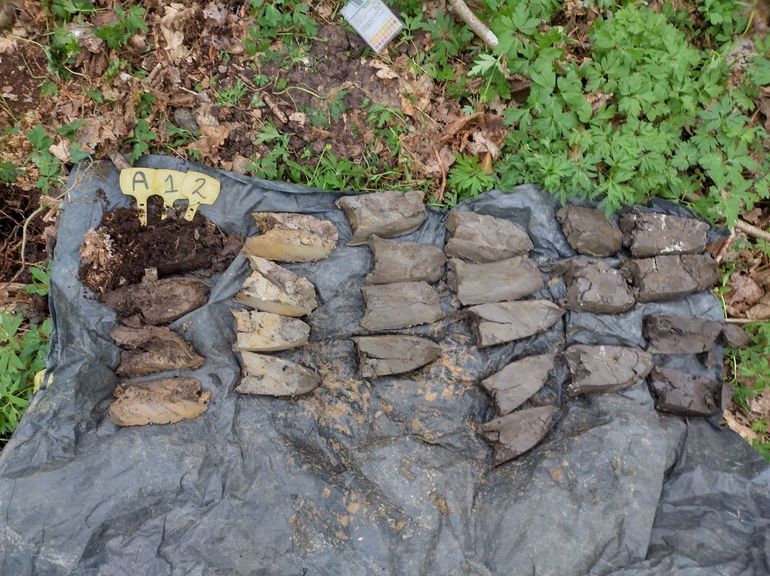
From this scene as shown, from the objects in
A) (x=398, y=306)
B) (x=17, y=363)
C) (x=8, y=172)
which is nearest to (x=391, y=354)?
(x=398, y=306)

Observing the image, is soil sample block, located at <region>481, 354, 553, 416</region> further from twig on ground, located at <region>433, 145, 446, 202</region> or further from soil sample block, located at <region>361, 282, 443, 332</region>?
twig on ground, located at <region>433, 145, 446, 202</region>

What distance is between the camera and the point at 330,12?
3.70 meters

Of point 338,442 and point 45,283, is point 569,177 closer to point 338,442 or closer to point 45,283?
point 338,442

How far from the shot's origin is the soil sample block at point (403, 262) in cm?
331

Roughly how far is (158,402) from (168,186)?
1.25 meters

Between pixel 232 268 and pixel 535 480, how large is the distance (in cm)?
203

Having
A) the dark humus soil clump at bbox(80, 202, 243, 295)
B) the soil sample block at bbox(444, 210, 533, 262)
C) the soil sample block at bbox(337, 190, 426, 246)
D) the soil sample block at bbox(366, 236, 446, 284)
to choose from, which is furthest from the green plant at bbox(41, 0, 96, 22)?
the soil sample block at bbox(444, 210, 533, 262)

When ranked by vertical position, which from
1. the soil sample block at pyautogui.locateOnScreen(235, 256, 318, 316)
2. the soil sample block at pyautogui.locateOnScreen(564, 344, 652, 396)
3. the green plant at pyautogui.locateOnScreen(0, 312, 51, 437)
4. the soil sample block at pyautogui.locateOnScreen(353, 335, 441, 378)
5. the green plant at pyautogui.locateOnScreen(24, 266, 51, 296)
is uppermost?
the soil sample block at pyautogui.locateOnScreen(564, 344, 652, 396)

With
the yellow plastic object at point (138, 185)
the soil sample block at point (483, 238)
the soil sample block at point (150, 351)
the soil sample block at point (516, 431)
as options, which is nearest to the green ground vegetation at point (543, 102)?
the yellow plastic object at point (138, 185)

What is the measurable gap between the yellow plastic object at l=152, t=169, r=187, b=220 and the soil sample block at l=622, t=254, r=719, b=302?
275 centimetres

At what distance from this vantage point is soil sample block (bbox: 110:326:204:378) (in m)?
3.02

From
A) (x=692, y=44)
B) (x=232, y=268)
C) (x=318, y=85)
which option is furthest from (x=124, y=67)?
(x=692, y=44)

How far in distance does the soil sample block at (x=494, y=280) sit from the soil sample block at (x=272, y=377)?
3.39 ft

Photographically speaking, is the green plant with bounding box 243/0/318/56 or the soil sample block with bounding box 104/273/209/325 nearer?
the soil sample block with bounding box 104/273/209/325
